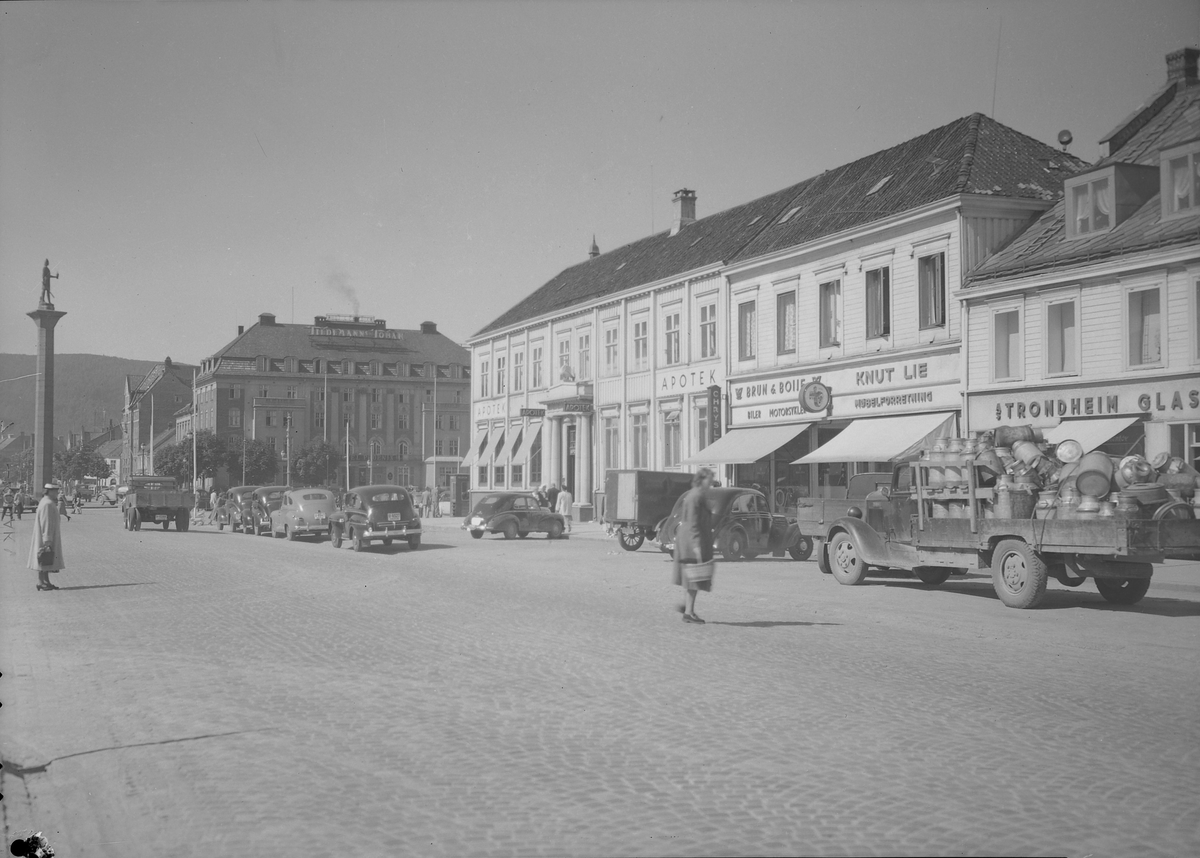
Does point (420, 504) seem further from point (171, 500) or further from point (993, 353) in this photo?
point (993, 353)

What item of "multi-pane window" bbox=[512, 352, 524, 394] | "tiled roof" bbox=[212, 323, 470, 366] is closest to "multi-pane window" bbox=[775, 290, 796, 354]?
"multi-pane window" bbox=[512, 352, 524, 394]

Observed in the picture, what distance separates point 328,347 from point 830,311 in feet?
328

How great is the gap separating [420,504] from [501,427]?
7456 mm

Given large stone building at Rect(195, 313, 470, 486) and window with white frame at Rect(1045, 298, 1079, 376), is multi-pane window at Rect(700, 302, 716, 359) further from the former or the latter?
large stone building at Rect(195, 313, 470, 486)

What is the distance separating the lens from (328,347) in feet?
422

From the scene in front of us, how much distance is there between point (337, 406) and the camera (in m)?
127

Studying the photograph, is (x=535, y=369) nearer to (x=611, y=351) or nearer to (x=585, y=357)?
(x=585, y=357)

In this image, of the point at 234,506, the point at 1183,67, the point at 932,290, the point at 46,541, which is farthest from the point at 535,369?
the point at 46,541

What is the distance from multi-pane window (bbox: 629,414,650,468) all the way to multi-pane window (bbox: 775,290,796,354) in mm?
9073

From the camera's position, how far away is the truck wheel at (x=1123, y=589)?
54.7ft

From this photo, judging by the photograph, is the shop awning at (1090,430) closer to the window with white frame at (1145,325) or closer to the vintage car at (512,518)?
the window with white frame at (1145,325)

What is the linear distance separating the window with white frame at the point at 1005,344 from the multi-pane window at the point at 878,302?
162 inches

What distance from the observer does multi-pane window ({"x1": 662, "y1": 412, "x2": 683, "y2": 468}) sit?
43.9 meters

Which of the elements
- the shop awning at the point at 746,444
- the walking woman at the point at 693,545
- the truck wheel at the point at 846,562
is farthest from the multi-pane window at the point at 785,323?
the walking woman at the point at 693,545
